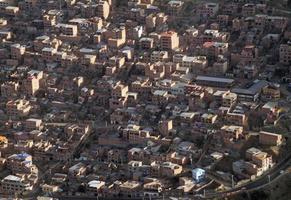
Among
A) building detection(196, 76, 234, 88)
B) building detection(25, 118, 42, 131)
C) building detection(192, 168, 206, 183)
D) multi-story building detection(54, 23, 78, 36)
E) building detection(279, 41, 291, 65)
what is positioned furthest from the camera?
multi-story building detection(54, 23, 78, 36)

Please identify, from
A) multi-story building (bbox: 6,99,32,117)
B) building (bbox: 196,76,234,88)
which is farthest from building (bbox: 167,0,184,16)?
multi-story building (bbox: 6,99,32,117)

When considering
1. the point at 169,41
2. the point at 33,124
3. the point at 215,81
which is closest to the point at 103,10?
the point at 169,41

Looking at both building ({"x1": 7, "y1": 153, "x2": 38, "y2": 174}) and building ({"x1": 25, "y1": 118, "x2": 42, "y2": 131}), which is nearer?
building ({"x1": 7, "y1": 153, "x2": 38, "y2": 174})

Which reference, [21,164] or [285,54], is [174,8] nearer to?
[285,54]

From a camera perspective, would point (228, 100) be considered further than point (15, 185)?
Yes

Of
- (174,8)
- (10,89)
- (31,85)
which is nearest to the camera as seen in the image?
(31,85)

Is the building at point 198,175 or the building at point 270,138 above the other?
the building at point 270,138

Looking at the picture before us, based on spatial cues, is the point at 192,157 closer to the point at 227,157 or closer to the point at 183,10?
the point at 227,157

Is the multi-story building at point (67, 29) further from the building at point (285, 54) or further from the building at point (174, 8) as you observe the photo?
the building at point (285, 54)

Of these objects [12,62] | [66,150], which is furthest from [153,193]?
[12,62]

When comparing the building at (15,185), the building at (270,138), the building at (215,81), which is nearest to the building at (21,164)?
the building at (15,185)

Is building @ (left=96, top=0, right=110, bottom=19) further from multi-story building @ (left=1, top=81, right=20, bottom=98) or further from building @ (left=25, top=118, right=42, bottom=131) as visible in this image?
building @ (left=25, top=118, right=42, bottom=131)
